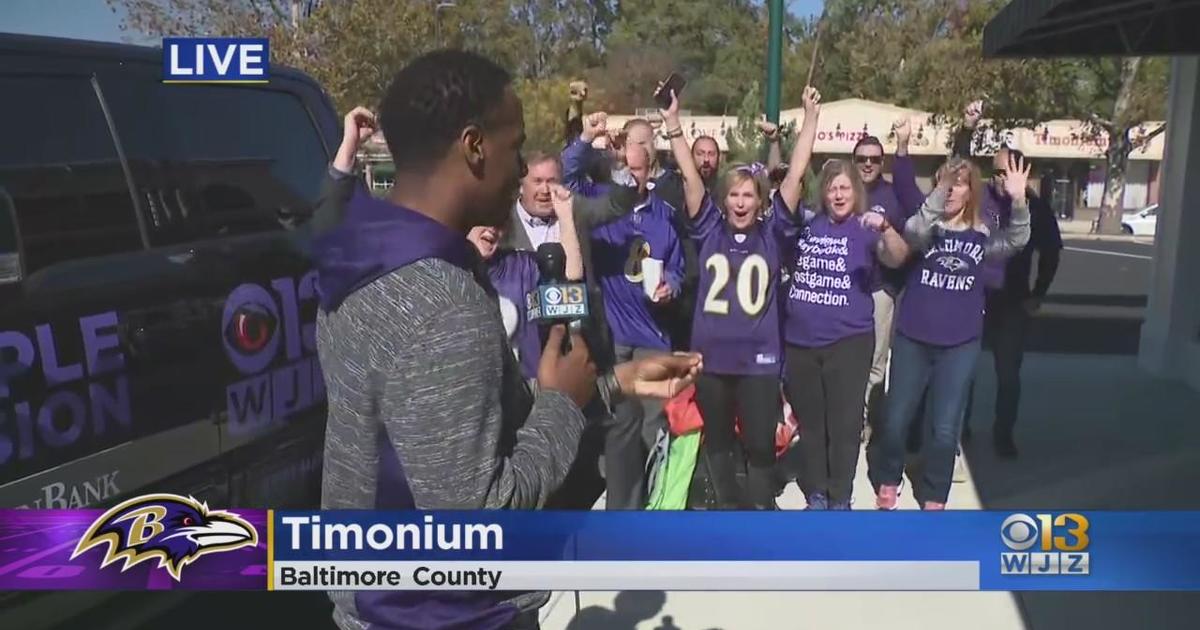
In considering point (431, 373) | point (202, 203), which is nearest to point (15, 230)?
point (202, 203)

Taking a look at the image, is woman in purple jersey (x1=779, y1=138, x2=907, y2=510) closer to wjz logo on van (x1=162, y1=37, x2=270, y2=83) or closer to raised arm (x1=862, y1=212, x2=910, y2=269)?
raised arm (x1=862, y1=212, x2=910, y2=269)

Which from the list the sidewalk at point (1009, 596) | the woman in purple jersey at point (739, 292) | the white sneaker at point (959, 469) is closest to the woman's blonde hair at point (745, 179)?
the woman in purple jersey at point (739, 292)

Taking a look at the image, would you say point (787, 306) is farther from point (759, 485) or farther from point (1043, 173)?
point (1043, 173)

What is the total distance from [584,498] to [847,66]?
48.7 inches

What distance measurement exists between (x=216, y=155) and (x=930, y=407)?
6.79 ft

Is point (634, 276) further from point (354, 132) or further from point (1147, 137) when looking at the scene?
point (1147, 137)

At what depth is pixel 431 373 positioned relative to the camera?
1419 mm

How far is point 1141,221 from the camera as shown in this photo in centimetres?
352

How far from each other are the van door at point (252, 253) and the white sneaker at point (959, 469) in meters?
1.72

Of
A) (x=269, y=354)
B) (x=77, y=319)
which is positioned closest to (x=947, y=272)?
(x=269, y=354)

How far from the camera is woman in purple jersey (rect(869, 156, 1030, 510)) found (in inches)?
104

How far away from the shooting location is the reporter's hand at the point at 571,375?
66.4 inches

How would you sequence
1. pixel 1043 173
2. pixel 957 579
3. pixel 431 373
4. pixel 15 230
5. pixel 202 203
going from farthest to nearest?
pixel 1043 173 → pixel 202 203 → pixel 957 579 → pixel 15 230 → pixel 431 373

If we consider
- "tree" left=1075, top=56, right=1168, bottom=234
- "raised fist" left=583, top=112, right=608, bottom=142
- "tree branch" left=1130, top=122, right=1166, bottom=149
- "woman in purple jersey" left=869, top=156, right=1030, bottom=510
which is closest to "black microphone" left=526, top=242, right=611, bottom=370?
"raised fist" left=583, top=112, right=608, bottom=142
